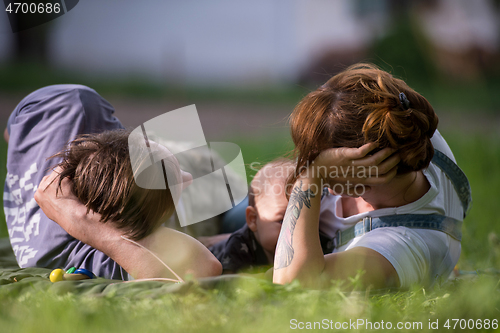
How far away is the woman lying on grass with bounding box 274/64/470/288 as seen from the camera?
1.65 m

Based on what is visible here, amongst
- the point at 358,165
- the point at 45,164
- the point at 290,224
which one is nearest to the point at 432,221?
the point at 358,165

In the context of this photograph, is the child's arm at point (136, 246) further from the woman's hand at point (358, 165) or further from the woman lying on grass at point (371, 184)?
the woman's hand at point (358, 165)

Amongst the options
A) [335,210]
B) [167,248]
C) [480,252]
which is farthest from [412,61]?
[167,248]

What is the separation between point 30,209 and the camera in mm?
2090

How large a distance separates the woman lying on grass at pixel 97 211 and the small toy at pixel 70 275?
0.39ft

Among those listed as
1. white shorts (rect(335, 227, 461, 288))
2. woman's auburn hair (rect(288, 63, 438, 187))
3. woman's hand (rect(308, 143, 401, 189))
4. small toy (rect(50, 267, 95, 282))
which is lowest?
white shorts (rect(335, 227, 461, 288))

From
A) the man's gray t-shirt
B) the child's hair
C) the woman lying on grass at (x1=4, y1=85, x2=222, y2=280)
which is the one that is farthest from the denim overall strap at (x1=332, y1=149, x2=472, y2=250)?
the man's gray t-shirt

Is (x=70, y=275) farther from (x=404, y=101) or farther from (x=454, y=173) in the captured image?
(x=454, y=173)

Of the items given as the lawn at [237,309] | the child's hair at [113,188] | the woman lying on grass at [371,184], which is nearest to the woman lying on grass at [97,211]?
the child's hair at [113,188]

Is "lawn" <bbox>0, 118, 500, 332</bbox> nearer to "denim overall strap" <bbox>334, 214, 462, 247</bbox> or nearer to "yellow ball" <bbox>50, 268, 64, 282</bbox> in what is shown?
"yellow ball" <bbox>50, 268, 64, 282</bbox>

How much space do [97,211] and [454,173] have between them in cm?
Answer: 177

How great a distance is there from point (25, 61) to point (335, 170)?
42.5 feet

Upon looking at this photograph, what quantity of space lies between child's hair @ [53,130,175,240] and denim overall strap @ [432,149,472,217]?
4.45ft

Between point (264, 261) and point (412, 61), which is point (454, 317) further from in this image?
point (412, 61)
